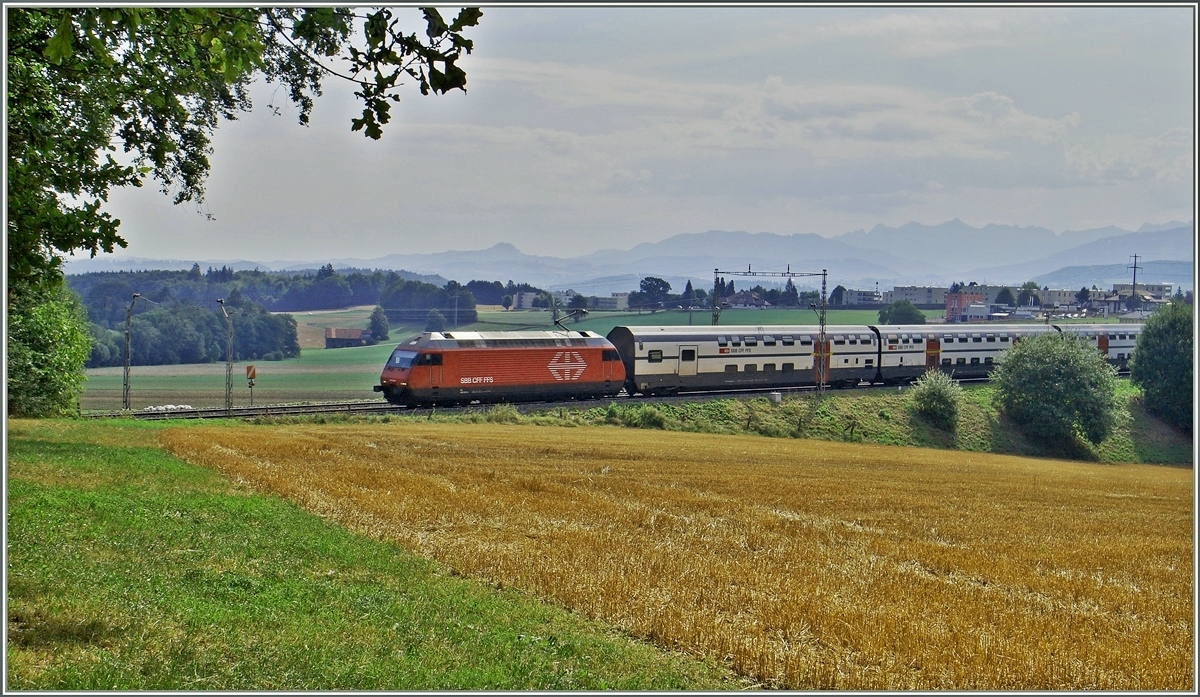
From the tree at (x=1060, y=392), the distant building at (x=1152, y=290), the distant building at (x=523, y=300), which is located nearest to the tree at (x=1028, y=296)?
the distant building at (x=1152, y=290)

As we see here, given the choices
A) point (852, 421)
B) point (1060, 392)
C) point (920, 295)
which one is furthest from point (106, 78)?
point (920, 295)

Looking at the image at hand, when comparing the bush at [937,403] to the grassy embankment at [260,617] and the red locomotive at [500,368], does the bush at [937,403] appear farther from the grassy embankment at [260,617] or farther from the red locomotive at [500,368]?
the grassy embankment at [260,617]

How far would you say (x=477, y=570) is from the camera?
1286 centimetres

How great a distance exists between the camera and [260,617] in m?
9.55

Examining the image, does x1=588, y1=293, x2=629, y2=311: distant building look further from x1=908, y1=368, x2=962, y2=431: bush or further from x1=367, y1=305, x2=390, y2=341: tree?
x1=908, y1=368, x2=962, y2=431: bush

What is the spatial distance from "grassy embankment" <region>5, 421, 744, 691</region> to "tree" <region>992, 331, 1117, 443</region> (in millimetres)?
59056

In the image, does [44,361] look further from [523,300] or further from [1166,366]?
[523,300]

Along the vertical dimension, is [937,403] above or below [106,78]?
below

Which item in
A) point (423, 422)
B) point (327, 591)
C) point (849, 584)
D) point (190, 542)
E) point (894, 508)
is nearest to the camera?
point (327, 591)

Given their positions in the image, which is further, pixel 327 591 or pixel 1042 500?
pixel 1042 500

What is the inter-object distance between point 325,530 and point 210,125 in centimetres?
1854

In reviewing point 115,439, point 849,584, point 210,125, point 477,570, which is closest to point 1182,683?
point 849,584

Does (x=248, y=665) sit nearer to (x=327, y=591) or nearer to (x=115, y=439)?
(x=327, y=591)

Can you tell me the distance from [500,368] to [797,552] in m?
35.6
